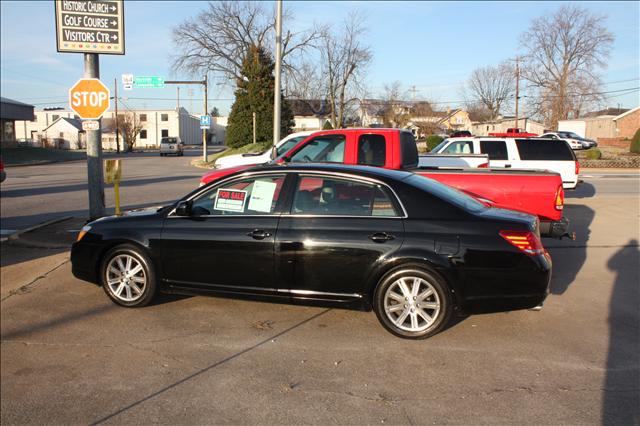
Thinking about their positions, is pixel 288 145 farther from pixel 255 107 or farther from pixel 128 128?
pixel 128 128

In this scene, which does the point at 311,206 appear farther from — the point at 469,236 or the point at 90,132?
the point at 90,132

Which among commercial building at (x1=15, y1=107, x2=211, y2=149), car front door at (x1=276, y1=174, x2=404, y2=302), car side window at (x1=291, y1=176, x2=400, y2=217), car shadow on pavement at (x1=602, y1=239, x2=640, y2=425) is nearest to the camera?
car shadow on pavement at (x1=602, y1=239, x2=640, y2=425)

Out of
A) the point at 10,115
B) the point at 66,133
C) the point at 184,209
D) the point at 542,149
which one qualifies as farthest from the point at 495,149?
the point at 66,133

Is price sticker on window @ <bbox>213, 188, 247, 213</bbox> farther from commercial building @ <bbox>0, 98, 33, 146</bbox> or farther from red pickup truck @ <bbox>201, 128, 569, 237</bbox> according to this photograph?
commercial building @ <bbox>0, 98, 33, 146</bbox>

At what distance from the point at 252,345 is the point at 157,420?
4.37 ft

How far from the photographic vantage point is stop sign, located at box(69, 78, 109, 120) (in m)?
8.24

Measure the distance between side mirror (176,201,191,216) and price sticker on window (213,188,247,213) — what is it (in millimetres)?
265

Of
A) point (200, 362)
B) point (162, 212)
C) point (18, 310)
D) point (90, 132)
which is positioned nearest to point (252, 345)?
point (200, 362)

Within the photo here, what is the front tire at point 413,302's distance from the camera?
15.8ft

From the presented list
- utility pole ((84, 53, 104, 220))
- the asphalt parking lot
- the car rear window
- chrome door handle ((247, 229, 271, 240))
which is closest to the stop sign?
utility pole ((84, 53, 104, 220))

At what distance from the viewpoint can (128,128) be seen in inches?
2803

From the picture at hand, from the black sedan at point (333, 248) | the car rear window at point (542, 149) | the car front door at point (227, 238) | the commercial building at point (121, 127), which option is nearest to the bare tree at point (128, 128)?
the commercial building at point (121, 127)

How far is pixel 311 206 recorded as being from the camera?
5191 millimetres

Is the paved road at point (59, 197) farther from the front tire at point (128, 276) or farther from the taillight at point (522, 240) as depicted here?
the taillight at point (522, 240)
